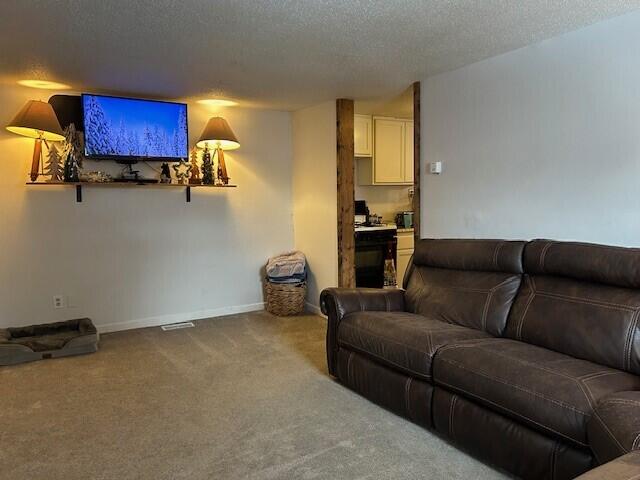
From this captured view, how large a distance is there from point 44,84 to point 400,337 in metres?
3.47

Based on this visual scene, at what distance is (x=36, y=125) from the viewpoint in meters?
3.79

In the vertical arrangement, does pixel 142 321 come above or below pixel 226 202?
below

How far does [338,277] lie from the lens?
4.78 m

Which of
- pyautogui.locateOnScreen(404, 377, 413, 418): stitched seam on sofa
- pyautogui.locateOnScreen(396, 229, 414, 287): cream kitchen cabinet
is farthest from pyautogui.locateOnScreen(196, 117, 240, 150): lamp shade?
pyautogui.locateOnScreen(404, 377, 413, 418): stitched seam on sofa

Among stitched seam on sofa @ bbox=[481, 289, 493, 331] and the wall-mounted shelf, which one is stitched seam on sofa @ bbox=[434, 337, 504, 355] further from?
the wall-mounted shelf

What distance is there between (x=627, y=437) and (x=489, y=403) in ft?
2.24

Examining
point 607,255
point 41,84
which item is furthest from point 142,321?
point 607,255

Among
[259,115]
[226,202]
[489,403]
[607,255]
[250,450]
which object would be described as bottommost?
[250,450]

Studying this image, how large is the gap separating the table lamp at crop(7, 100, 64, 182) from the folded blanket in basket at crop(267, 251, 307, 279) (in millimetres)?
2255

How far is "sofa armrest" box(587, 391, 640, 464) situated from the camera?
5.02 feet

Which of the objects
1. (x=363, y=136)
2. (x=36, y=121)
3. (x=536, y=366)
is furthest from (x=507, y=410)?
(x=363, y=136)

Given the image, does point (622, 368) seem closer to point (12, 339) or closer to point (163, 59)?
point (163, 59)

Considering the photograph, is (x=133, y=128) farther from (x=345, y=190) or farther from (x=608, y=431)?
(x=608, y=431)

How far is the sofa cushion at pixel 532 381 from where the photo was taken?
1866mm
